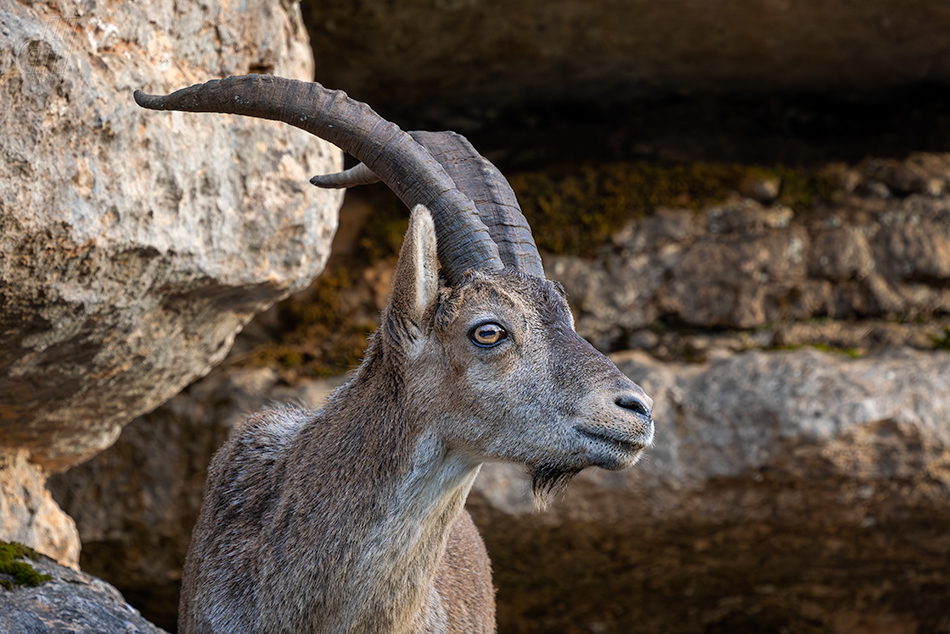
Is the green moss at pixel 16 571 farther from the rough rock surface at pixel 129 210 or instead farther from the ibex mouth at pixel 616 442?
the ibex mouth at pixel 616 442

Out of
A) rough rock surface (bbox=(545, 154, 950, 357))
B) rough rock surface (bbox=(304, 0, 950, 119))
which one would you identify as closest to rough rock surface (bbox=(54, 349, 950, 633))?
rough rock surface (bbox=(545, 154, 950, 357))

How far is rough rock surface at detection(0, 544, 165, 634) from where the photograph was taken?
14.3 feet

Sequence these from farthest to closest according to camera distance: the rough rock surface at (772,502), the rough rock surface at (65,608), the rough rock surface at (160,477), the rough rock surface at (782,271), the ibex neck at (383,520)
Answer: the rough rock surface at (782,271) → the rough rock surface at (160,477) → the rough rock surface at (772,502) → the rough rock surface at (65,608) → the ibex neck at (383,520)

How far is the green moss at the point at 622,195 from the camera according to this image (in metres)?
9.12

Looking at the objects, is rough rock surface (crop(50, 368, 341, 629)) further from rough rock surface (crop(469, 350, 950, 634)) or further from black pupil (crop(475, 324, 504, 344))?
black pupil (crop(475, 324, 504, 344))

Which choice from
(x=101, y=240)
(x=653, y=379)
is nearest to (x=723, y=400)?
(x=653, y=379)

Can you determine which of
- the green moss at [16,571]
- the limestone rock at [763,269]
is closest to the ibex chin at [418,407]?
the green moss at [16,571]

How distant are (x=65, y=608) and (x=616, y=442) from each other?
2.94 metres

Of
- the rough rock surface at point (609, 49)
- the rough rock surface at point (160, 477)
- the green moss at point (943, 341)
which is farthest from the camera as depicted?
the rough rock surface at point (160, 477)

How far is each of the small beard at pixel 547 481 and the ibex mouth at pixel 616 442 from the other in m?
0.22

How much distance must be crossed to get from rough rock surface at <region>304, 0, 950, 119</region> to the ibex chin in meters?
4.04

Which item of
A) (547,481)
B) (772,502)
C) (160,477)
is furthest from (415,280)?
(160,477)

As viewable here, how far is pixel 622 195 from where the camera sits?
9180mm

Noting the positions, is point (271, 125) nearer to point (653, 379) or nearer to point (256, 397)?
point (256, 397)
